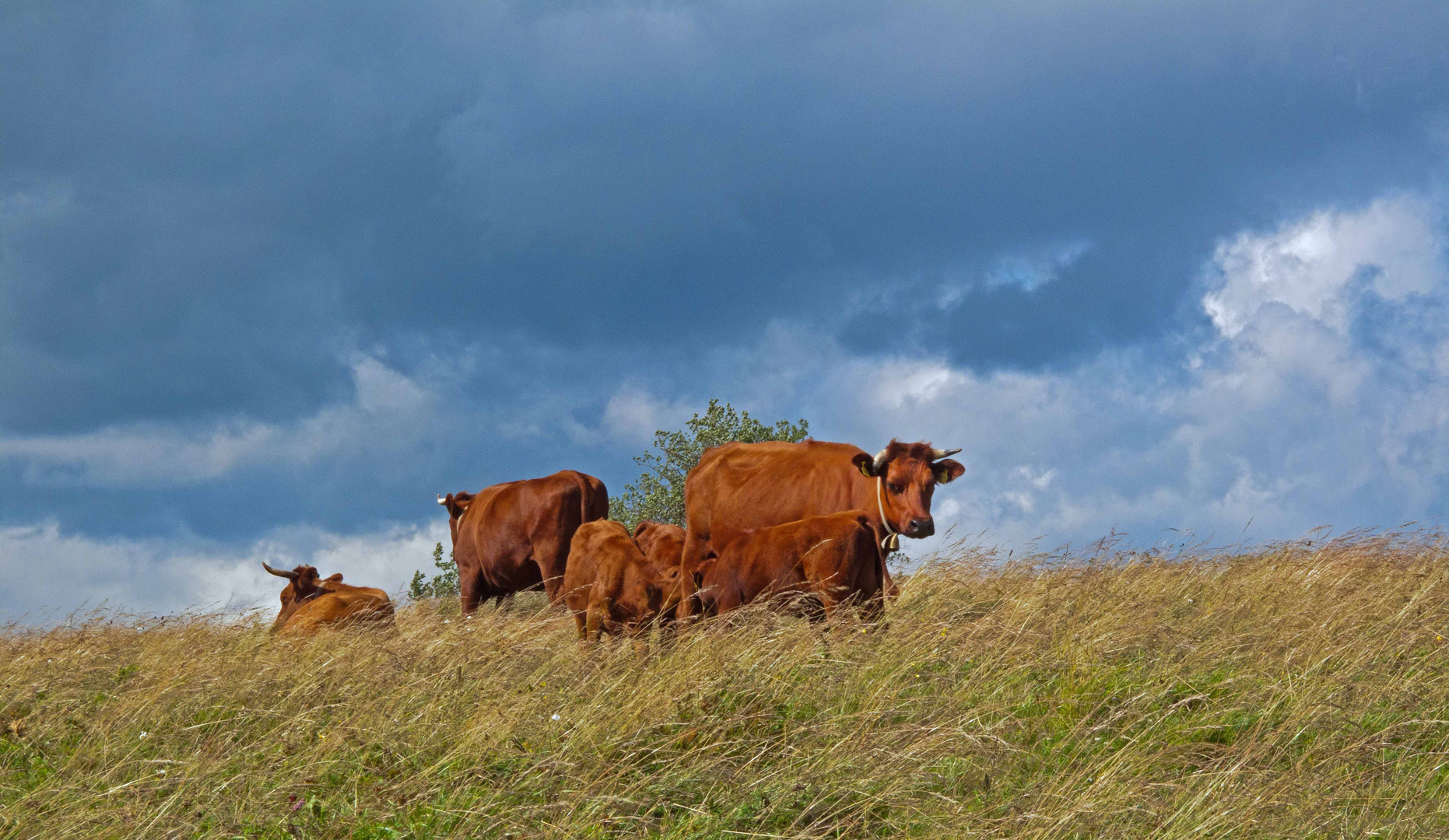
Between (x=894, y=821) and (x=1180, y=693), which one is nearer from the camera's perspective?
(x=894, y=821)

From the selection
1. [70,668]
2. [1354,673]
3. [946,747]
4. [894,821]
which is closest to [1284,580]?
[1354,673]

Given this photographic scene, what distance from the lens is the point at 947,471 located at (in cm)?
1116

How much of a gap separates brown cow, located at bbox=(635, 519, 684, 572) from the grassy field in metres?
1.14

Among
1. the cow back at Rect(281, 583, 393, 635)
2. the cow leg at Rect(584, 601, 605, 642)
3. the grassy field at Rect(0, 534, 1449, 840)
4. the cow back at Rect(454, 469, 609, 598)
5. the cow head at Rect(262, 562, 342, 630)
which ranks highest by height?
the cow back at Rect(454, 469, 609, 598)

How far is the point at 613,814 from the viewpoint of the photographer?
475 cm

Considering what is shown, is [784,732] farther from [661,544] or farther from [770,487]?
[770,487]

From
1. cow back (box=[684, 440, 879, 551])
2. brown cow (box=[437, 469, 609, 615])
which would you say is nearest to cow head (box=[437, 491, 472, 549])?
brown cow (box=[437, 469, 609, 615])

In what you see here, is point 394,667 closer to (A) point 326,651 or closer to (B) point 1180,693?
(A) point 326,651

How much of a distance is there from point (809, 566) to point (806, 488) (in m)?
3.19

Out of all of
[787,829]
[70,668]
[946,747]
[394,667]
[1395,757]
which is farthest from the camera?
[70,668]

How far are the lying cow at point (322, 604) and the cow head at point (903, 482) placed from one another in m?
5.09

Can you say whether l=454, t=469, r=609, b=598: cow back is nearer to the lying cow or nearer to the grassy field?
the lying cow

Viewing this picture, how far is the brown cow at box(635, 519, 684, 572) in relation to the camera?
9.02 meters

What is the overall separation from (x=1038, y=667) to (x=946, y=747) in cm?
151
